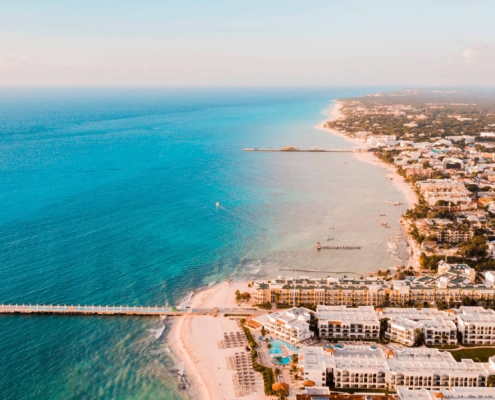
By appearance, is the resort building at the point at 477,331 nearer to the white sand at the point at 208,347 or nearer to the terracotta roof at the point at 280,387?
the terracotta roof at the point at 280,387

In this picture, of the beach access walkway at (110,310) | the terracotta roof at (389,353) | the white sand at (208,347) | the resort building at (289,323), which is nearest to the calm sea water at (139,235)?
the beach access walkway at (110,310)

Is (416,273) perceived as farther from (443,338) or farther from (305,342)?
(305,342)

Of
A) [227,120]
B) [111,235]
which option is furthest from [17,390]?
[227,120]

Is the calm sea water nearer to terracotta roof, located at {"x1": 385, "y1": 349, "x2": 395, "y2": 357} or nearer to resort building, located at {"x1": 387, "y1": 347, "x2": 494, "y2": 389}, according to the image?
resort building, located at {"x1": 387, "y1": 347, "x2": 494, "y2": 389}

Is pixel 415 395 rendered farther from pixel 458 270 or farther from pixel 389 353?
pixel 458 270

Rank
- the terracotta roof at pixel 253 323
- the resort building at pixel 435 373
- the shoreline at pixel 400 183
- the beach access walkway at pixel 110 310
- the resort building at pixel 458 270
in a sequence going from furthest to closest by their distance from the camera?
the shoreline at pixel 400 183, the resort building at pixel 458 270, the beach access walkway at pixel 110 310, the terracotta roof at pixel 253 323, the resort building at pixel 435 373
